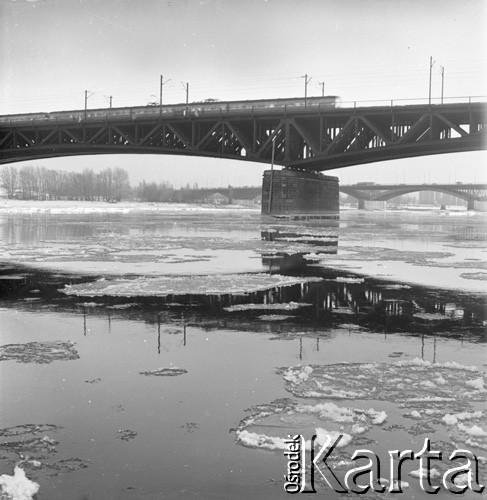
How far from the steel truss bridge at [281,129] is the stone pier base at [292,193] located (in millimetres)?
1302

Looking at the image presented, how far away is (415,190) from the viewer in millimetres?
134750

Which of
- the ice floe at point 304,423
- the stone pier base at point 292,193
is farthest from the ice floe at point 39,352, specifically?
the stone pier base at point 292,193

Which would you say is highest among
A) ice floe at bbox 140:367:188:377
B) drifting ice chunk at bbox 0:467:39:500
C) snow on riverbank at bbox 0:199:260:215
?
snow on riverbank at bbox 0:199:260:215

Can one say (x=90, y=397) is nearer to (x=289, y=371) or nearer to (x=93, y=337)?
(x=289, y=371)

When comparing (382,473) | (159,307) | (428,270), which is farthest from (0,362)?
(428,270)

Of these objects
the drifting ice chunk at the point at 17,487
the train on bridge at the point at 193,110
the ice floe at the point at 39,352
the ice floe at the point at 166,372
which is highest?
the train on bridge at the point at 193,110

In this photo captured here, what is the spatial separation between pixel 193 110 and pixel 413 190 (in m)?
83.9

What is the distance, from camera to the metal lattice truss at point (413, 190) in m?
129

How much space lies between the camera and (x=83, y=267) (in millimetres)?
15891

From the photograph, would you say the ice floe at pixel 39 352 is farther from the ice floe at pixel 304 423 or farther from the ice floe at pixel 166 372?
the ice floe at pixel 304 423

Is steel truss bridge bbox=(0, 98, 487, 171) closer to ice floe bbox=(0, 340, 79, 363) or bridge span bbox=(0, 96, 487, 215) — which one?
bridge span bbox=(0, 96, 487, 215)

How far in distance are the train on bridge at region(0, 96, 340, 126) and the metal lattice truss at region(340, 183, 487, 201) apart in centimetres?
7665

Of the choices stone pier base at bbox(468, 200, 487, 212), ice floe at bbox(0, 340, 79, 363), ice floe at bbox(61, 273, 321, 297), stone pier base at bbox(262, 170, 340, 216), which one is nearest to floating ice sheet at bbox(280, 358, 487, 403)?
ice floe at bbox(0, 340, 79, 363)

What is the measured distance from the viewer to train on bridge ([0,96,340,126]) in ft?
193
